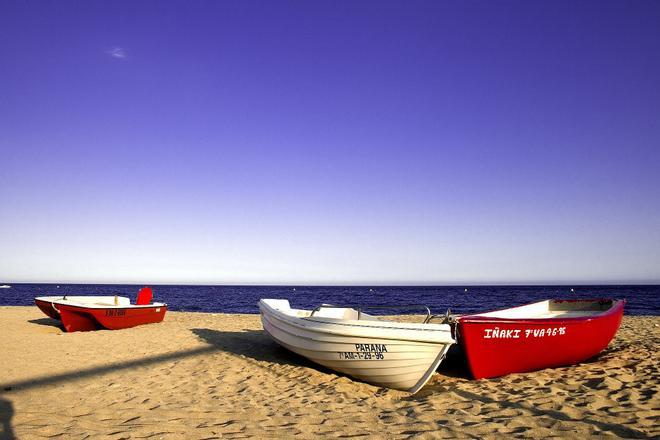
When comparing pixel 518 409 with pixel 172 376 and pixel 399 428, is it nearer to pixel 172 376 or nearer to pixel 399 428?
pixel 399 428

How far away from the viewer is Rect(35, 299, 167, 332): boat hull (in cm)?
1354

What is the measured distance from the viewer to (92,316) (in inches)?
538

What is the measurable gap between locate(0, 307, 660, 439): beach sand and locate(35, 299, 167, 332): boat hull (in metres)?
3.82

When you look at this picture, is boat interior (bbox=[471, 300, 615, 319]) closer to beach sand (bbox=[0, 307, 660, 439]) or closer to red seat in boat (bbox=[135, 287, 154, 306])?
beach sand (bbox=[0, 307, 660, 439])

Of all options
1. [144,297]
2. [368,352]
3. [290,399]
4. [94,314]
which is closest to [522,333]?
[368,352]

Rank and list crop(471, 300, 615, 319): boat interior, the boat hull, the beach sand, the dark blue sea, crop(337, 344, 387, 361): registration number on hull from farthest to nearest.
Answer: the dark blue sea → the boat hull → crop(471, 300, 615, 319): boat interior → crop(337, 344, 387, 361): registration number on hull → the beach sand

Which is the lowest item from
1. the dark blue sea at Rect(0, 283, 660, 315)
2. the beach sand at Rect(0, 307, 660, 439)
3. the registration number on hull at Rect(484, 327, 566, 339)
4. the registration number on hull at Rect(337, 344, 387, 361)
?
the dark blue sea at Rect(0, 283, 660, 315)

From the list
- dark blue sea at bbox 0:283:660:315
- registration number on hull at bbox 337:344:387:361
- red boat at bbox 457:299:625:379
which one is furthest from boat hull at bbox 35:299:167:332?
red boat at bbox 457:299:625:379

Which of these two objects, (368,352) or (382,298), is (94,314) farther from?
(382,298)

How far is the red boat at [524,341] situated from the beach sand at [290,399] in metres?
0.22

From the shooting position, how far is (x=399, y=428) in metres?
4.73

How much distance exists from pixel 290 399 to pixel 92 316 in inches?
408

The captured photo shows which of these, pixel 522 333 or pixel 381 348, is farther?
pixel 522 333

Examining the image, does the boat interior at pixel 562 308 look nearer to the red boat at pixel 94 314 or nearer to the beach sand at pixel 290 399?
the beach sand at pixel 290 399
